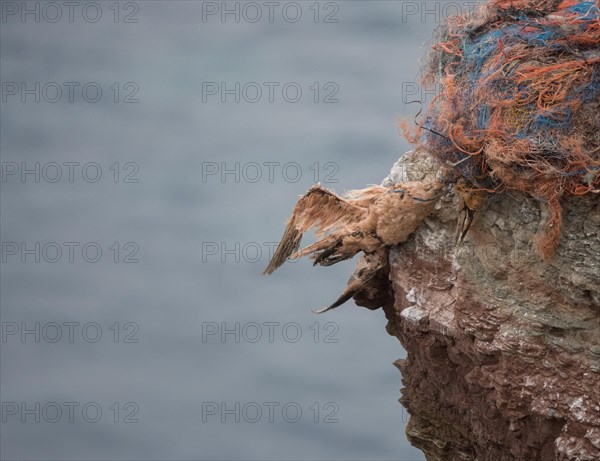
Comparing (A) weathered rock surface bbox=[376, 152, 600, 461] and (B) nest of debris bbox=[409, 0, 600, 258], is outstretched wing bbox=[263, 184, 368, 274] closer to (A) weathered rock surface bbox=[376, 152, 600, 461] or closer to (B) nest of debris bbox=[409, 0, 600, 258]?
(A) weathered rock surface bbox=[376, 152, 600, 461]

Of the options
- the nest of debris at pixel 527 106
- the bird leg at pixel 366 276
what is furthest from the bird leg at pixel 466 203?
the bird leg at pixel 366 276

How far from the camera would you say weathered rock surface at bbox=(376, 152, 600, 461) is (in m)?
8.36

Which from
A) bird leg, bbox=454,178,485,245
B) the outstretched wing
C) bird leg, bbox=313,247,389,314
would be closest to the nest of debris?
bird leg, bbox=454,178,485,245

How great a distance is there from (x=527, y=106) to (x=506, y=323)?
1476 mm

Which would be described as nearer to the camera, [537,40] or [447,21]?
[537,40]

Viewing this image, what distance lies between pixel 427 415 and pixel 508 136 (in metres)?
2.82

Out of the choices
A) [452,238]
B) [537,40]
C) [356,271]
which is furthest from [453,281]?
[537,40]

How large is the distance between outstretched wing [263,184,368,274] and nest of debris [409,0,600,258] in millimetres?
1053

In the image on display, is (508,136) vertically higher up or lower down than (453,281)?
higher up

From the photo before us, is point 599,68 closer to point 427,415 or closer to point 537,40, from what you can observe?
point 537,40

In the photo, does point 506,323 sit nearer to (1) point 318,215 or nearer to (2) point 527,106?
(2) point 527,106

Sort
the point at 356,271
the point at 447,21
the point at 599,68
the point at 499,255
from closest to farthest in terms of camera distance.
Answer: the point at 599,68 → the point at 499,255 → the point at 447,21 → the point at 356,271

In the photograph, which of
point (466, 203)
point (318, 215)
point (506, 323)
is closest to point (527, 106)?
point (466, 203)

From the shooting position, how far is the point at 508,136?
8266 mm
